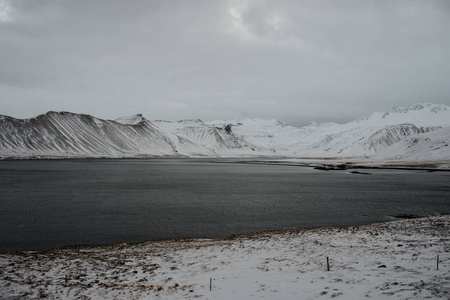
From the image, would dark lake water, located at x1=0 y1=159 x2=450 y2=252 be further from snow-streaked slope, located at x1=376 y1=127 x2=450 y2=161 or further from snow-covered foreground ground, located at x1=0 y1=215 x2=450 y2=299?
snow-streaked slope, located at x1=376 y1=127 x2=450 y2=161

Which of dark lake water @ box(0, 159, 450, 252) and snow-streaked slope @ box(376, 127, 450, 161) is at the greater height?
snow-streaked slope @ box(376, 127, 450, 161)

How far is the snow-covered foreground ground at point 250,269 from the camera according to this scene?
11.1 meters

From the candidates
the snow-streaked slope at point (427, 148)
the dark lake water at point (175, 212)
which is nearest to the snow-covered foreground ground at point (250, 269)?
the dark lake water at point (175, 212)

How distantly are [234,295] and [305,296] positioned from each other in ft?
8.19

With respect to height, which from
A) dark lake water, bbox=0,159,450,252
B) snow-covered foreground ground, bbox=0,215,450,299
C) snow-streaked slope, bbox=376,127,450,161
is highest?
snow-streaked slope, bbox=376,127,450,161

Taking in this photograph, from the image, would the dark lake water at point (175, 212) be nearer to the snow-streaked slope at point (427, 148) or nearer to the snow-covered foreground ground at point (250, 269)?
the snow-covered foreground ground at point (250, 269)

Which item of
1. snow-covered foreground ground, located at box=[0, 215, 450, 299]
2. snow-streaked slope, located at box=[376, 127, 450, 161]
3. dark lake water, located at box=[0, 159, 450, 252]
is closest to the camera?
snow-covered foreground ground, located at box=[0, 215, 450, 299]

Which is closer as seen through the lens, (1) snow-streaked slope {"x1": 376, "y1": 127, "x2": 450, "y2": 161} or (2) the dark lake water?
(2) the dark lake water

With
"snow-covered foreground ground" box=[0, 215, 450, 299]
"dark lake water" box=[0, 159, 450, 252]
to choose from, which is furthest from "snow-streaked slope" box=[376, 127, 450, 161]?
"snow-covered foreground ground" box=[0, 215, 450, 299]

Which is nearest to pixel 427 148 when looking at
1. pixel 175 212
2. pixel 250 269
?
pixel 175 212

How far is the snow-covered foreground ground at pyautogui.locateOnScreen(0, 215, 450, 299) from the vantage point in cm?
1115

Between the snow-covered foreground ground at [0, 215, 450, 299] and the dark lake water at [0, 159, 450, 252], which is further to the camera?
the dark lake water at [0, 159, 450, 252]

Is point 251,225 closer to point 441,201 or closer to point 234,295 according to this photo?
point 234,295

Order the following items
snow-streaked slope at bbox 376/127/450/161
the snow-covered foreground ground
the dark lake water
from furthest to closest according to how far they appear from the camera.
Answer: snow-streaked slope at bbox 376/127/450/161 < the dark lake water < the snow-covered foreground ground
